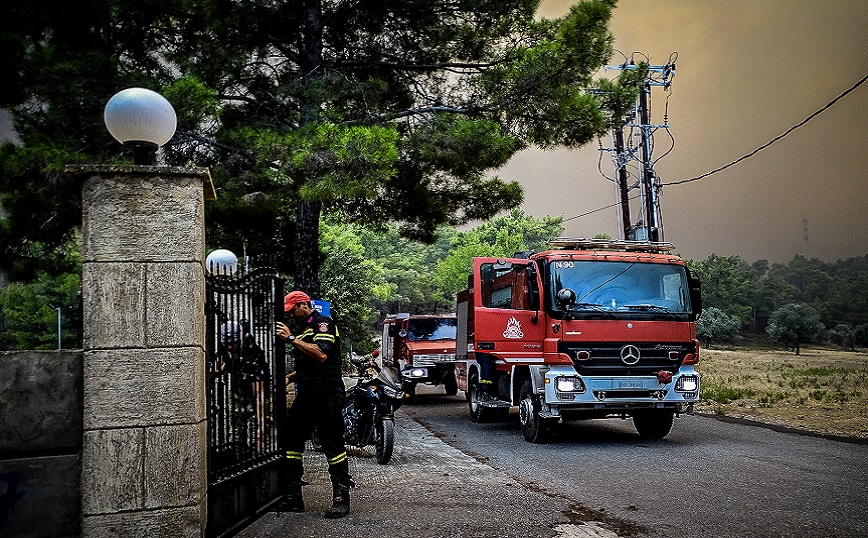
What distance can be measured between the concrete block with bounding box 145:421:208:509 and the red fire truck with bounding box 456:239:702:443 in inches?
272

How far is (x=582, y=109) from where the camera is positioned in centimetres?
1476

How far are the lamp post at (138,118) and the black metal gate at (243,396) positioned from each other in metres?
1.06

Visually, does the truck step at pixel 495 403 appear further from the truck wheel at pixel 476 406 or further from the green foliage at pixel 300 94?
the green foliage at pixel 300 94

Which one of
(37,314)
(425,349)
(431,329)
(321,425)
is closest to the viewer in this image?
(321,425)

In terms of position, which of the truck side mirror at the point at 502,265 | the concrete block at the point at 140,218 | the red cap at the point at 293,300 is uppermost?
the truck side mirror at the point at 502,265

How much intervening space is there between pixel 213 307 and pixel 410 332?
14886mm

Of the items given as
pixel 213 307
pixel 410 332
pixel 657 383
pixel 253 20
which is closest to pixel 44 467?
pixel 213 307

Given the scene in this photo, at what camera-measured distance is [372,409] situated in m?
9.74

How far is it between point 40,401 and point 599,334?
322 inches

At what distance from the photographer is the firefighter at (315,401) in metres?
6.79

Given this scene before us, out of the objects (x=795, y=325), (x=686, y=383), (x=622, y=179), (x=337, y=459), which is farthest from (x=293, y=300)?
(x=795, y=325)

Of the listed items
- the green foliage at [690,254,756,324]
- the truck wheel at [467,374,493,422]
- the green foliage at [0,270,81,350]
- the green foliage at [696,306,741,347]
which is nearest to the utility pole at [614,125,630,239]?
the truck wheel at [467,374,493,422]

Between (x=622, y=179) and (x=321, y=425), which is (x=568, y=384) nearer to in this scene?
(x=321, y=425)

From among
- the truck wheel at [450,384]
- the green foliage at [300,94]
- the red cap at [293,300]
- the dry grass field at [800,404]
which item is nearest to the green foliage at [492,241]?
the dry grass field at [800,404]
